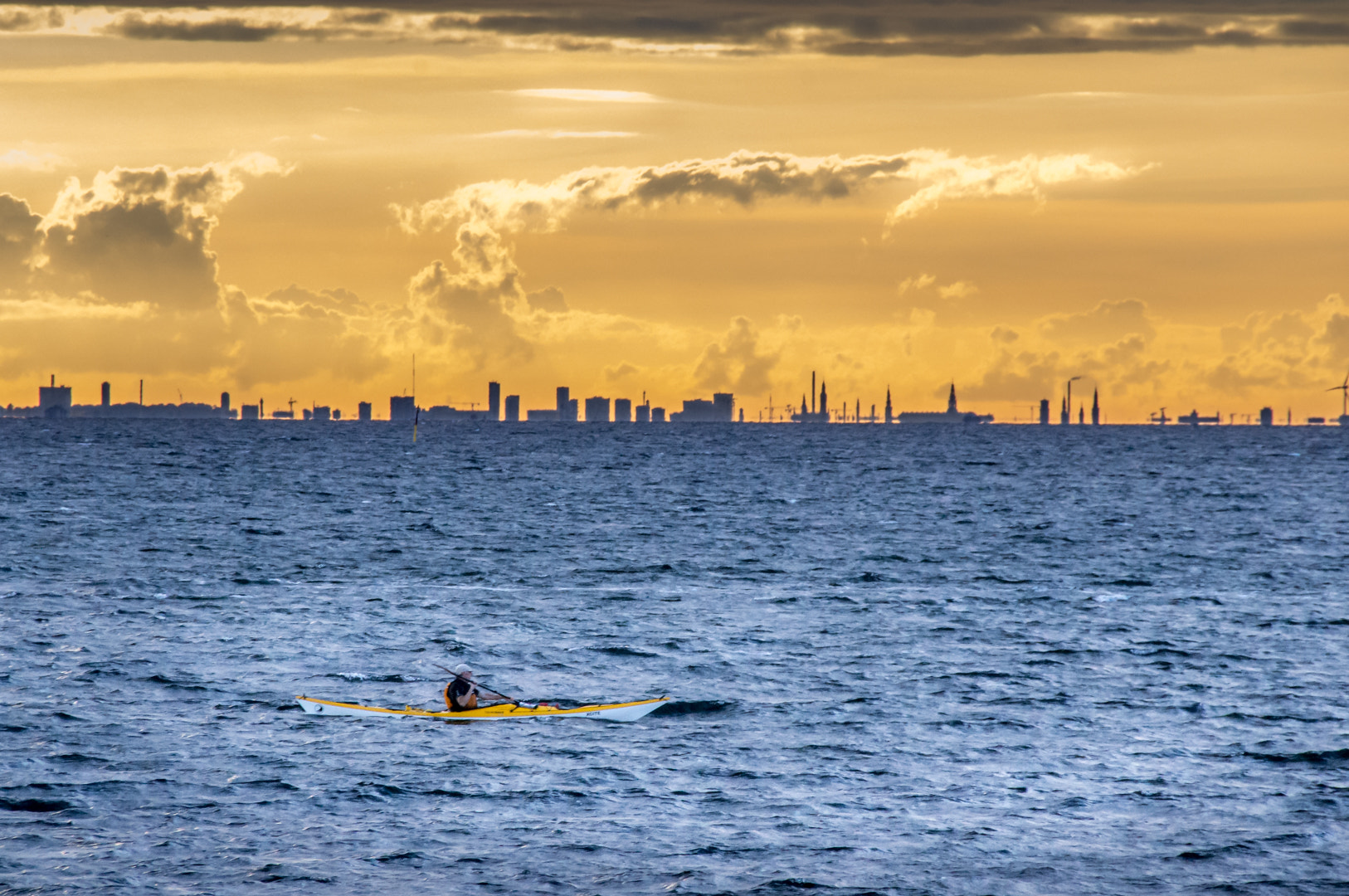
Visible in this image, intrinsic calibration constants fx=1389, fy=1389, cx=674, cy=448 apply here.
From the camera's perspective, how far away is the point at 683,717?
37.0 m

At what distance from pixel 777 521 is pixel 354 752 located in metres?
68.9

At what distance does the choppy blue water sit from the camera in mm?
25828

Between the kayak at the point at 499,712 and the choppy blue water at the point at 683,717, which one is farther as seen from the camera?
the kayak at the point at 499,712

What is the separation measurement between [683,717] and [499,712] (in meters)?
4.85

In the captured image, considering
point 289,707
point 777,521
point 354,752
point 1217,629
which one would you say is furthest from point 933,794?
point 777,521

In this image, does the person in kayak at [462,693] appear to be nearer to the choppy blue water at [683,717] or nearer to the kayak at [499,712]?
the kayak at [499,712]

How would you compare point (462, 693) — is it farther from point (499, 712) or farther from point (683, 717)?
point (683, 717)

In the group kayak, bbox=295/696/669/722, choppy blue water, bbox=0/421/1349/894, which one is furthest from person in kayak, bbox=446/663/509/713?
choppy blue water, bbox=0/421/1349/894

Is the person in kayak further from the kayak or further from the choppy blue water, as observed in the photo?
the choppy blue water

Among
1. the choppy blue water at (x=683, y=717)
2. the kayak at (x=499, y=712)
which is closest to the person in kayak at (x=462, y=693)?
the kayak at (x=499, y=712)

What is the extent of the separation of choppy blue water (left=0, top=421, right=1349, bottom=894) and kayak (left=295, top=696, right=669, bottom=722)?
512mm

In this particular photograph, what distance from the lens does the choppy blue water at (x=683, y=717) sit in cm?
2583

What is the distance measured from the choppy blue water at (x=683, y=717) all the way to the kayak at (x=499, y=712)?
1.68 feet

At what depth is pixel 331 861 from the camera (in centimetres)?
2539
